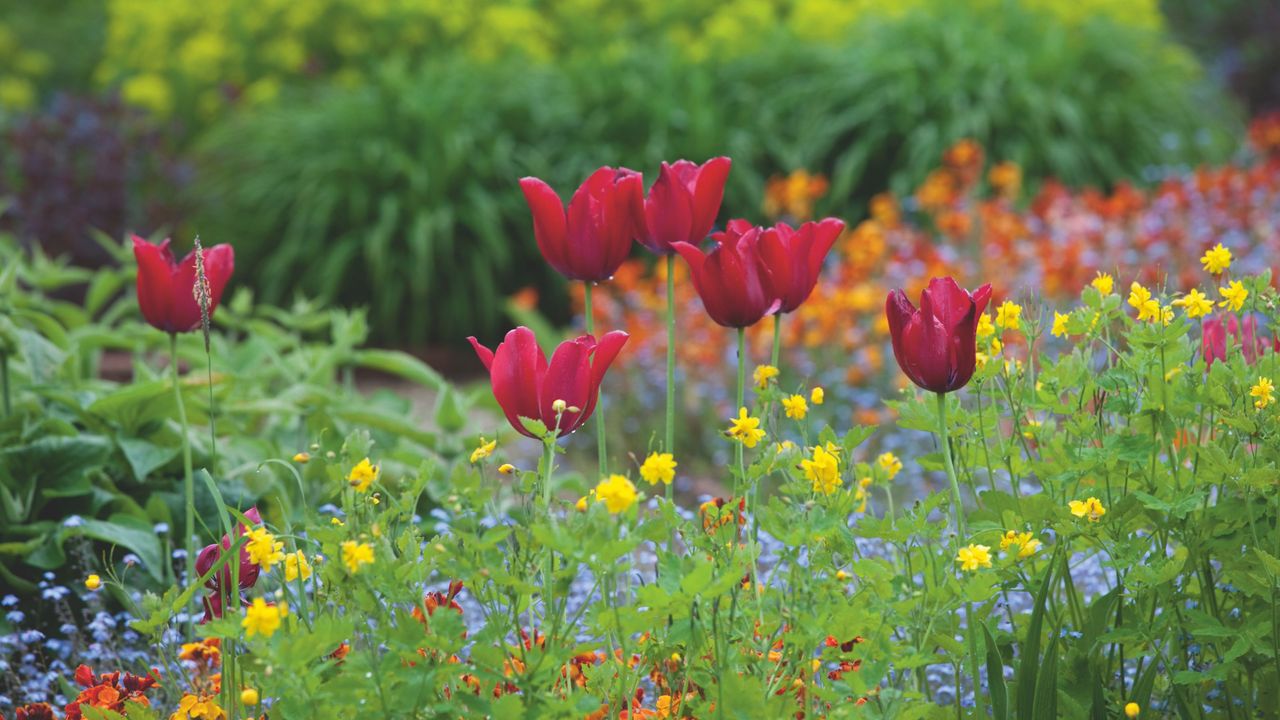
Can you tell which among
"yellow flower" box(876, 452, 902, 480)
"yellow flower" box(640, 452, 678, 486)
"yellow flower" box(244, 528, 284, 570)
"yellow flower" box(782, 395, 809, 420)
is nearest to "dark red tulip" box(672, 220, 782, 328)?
"yellow flower" box(782, 395, 809, 420)

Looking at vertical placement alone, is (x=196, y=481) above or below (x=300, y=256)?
below

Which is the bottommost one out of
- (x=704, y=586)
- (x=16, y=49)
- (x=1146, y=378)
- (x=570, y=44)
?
(x=704, y=586)

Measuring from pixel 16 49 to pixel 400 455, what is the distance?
1141 centimetres

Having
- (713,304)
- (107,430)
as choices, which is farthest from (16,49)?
(713,304)

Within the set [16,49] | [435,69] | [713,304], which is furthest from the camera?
[16,49]

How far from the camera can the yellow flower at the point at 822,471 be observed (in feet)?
4.87

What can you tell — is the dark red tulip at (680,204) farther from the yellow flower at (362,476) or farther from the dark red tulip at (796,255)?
the yellow flower at (362,476)

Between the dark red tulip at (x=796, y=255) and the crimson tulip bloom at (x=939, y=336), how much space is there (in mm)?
154

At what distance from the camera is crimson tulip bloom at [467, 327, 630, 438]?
1592 millimetres

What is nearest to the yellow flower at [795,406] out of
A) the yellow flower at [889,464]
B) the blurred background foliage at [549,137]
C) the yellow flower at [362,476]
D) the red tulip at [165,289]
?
the yellow flower at [889,464]

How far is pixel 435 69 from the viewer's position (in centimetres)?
718

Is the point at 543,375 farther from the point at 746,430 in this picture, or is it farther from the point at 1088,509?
the point at 1088,509

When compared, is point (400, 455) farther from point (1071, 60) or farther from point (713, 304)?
point (1071, 60)

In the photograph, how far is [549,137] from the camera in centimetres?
679
